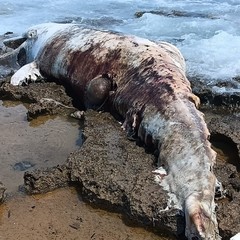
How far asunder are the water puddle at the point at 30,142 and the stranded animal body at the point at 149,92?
517mm

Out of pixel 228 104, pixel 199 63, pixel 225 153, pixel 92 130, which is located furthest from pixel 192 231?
pixel 199 63

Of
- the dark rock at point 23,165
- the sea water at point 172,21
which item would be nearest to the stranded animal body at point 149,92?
the dark rock at point 23,165

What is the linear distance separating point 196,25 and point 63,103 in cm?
524

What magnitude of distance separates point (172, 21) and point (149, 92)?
21.6 feet

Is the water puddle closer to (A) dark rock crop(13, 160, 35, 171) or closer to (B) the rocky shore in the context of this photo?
(A) dark rock crop(13, 160, 35, 171)

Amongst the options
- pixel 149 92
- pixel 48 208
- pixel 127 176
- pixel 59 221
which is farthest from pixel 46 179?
pixel 149 92

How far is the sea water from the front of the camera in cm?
709

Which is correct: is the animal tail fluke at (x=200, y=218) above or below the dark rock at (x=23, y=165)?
above

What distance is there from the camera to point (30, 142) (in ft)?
15.0

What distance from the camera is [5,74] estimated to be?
694 centimetres

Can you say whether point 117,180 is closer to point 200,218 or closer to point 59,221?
point 59,221

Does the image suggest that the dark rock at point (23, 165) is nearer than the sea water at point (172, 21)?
Yes

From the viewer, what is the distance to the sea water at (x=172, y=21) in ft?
23.2

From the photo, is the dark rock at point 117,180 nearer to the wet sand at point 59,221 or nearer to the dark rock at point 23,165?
the wet sand at point 59,221
